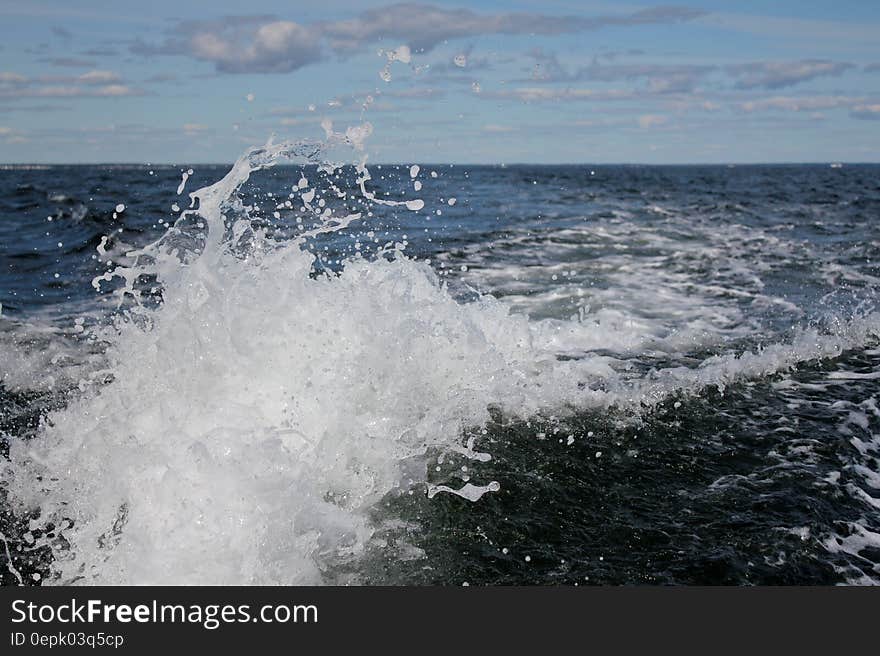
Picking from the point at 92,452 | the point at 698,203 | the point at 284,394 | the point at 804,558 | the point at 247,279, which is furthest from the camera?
the point at 698,203

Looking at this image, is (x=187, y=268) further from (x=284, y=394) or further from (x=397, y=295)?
(x=397, y=295)

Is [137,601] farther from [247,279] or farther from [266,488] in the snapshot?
[247,279]

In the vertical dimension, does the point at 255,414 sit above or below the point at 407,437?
above

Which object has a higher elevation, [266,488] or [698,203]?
[698,203]

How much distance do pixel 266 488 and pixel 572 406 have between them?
10.6 ft

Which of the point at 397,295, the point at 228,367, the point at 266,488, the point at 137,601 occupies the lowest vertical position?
the point at 137,601

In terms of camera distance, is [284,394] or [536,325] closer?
[284,394]

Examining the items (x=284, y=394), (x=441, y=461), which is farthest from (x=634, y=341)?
(x=284, y=394)

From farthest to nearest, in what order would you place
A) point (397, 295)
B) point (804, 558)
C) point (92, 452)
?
point (397, 295) < point (92, 452) < point (804, 558)

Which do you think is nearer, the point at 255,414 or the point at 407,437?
the point at 255,414

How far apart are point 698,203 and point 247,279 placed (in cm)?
2993

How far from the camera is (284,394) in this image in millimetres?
5926

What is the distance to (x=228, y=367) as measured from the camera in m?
6.01

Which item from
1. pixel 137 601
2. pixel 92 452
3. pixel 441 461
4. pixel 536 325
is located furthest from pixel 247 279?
pixel 536 325
